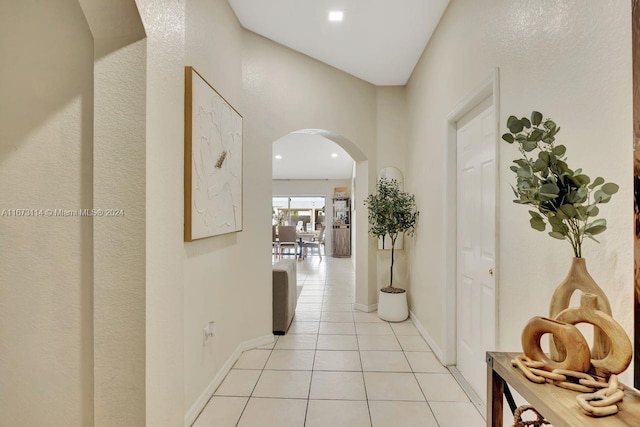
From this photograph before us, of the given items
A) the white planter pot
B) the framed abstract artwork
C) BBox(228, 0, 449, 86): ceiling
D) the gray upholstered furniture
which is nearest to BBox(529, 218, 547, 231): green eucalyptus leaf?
the framed abstract artwork

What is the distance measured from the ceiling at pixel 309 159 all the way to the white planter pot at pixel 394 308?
14.2 feet

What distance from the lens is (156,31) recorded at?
1409mm

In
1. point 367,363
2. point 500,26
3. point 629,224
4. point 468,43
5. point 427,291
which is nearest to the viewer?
point 629,224

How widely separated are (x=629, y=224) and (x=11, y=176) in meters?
2.42

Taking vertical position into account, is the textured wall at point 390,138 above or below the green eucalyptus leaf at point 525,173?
above

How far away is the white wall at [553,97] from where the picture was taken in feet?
3.41

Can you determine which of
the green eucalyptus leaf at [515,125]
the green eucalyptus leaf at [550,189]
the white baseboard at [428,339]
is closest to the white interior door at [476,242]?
the white baseboard at [428,339]

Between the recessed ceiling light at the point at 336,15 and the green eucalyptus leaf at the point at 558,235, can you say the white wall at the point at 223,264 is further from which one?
the green eucalyptus leaf at the point at 558,235

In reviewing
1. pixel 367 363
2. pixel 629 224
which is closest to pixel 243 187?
pixel 367 363

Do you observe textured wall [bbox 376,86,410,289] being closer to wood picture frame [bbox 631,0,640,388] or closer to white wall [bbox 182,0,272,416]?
white wall [bbox 182,0,272,416]

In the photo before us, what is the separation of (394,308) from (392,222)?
1.04 meters

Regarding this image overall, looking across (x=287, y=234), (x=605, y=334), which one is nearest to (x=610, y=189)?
(x=605, y=334)

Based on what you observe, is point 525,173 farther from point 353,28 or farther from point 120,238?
point 353,28

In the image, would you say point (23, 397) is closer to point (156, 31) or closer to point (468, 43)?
point (156, 31)
